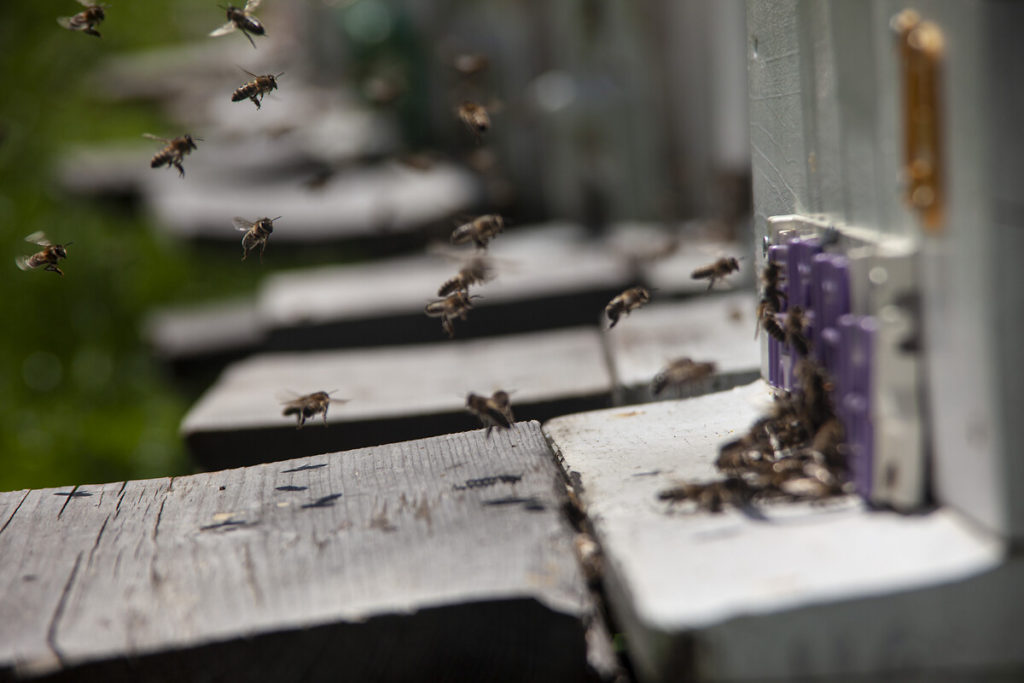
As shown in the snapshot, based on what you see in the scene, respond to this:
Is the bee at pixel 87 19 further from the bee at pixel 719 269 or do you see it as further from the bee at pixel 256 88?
the bee at pixel 719 269

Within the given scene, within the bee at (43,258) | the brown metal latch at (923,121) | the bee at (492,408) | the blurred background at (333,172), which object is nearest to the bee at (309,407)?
the bee at (492,408)

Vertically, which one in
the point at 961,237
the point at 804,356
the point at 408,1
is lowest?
the point at 804,356

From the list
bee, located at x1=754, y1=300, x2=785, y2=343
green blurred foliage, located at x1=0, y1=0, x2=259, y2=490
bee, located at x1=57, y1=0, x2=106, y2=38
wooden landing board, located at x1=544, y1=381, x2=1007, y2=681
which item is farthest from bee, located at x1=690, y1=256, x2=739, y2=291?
green blurred foliage, located at x1=0, y1=0, x2=259, y2=490

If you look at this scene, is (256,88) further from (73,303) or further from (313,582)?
(73,303)

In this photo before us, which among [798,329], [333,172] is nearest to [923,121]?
[798,329]

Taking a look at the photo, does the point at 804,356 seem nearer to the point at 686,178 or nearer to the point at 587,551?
the point at 587,551

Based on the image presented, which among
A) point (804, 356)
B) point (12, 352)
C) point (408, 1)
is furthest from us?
point (408, 1)

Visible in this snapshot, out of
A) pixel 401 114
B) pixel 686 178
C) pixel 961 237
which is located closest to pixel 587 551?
pixel 961 237
